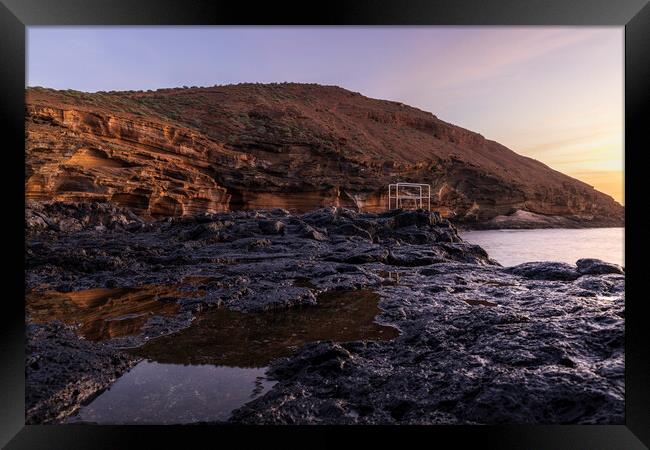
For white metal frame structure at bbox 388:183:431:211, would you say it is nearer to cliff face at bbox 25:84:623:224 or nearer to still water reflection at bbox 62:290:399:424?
cliff face at bbox 25:84:623:224

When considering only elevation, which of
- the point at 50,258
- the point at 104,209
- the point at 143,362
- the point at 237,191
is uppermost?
the point at 237,191

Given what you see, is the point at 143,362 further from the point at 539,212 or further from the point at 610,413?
the point at 539,212

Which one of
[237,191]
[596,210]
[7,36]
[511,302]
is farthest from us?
[596,210]

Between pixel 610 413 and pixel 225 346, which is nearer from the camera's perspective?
pixel 610 413

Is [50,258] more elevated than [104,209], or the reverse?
[104,209]

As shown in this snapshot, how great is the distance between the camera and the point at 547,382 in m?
2.54

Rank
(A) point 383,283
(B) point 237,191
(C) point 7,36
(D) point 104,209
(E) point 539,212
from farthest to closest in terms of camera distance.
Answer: (E) point 539,212 < (B) point 237,191 < (D) point 104,209 < (A) point 383,283 < (C) point 7,36

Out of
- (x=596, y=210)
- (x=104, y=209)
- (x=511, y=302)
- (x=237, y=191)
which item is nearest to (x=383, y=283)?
(x=511, y=302)

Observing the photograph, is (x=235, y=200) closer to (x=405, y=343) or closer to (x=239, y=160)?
(x=239, y=160)

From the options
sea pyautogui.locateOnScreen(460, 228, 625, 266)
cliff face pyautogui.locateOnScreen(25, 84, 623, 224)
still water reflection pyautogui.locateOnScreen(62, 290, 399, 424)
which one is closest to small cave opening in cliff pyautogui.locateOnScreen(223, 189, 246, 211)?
cliff face pyautogui.locateOnScreen(25, 84, 623, 224)

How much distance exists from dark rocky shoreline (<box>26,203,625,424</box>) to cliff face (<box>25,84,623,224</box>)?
7100 millimetres

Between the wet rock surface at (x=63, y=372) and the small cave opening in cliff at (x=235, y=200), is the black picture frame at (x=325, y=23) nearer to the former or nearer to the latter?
the wet rock surface at (x=63, y=372)

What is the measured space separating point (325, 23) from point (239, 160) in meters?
26.9

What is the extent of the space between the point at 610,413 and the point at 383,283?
16.2 feet
